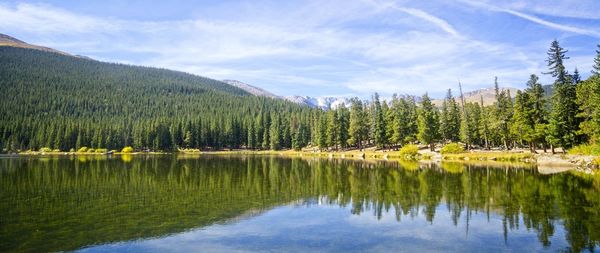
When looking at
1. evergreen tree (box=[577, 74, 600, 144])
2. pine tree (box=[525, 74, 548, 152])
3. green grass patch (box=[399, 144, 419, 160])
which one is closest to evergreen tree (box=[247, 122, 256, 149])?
green grass patch (box=[399, 144, 419, 160])

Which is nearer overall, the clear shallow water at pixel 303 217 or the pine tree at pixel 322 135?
the clear shallow water at pixel 303 217

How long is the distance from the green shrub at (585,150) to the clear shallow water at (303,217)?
20.3 metres

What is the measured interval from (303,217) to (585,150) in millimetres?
50061

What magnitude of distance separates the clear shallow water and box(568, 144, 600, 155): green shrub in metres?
20.3

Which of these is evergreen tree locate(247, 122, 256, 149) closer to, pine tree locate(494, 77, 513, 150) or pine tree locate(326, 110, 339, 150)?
pine tree locate(326, 110, 339, 150)

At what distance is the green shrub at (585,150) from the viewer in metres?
52.0

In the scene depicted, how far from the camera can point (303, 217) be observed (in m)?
22.5

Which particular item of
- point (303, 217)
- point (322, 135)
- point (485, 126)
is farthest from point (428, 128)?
point (303, 217)

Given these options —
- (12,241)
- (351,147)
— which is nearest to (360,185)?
(12,241)

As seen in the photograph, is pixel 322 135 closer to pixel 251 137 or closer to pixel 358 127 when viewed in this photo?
pixel 358 127

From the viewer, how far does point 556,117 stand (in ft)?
202

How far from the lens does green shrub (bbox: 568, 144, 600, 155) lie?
52000 mm

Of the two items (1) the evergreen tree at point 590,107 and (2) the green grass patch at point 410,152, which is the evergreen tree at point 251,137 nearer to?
(2) the green grass patch at point 410,152

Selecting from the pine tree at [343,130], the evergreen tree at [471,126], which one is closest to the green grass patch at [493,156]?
the evergreen tree at [471,126]
